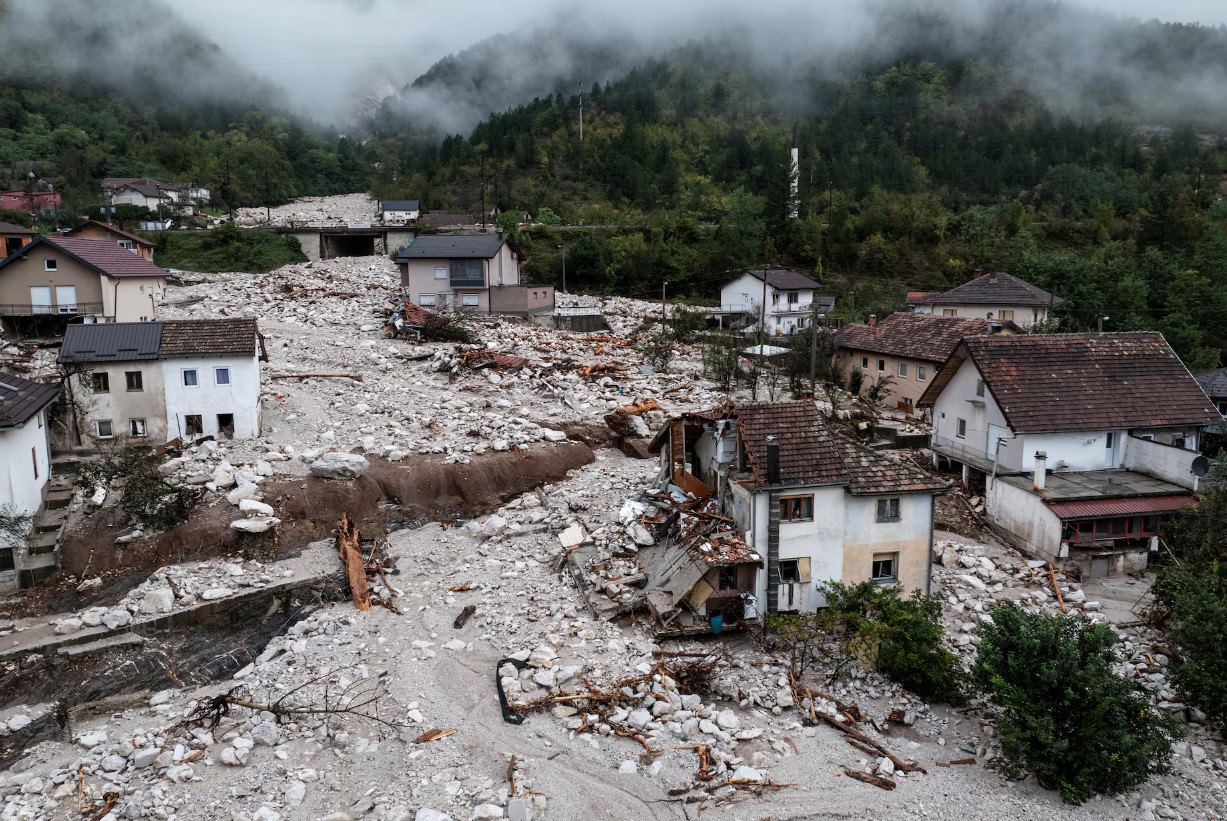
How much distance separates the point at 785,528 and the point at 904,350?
21.4 m

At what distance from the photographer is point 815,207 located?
74688 millimetres

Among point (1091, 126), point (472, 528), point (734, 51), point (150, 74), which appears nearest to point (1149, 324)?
point (472, 528)

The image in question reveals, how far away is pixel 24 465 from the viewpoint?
785 inches

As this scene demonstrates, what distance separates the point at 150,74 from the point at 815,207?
105358 millimetres

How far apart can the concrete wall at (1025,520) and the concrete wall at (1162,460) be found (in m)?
4.29

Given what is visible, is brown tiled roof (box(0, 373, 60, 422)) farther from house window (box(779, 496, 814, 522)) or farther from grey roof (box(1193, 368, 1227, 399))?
grey roof (box(1193, 368, 1227, 399))

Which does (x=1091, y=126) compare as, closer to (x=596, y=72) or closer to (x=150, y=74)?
(x=596, y=72)

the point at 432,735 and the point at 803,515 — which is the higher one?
the point at 803,515

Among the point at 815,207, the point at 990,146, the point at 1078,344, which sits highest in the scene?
the point at 990,146

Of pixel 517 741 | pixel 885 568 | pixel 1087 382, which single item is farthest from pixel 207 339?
pixel 1087 382

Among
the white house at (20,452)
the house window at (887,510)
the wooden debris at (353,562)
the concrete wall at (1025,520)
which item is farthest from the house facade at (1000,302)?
the white house at (20,452)

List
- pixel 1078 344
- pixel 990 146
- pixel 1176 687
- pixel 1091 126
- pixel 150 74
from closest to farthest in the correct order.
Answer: pixel 1176 687
pixel 1078 344
pixel 990 146
pixel 1091 126
pixel 150 74

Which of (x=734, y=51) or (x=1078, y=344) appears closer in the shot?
(x=1078, y=344)

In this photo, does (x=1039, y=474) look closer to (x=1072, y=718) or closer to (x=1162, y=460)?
(x=1162, y=460)
